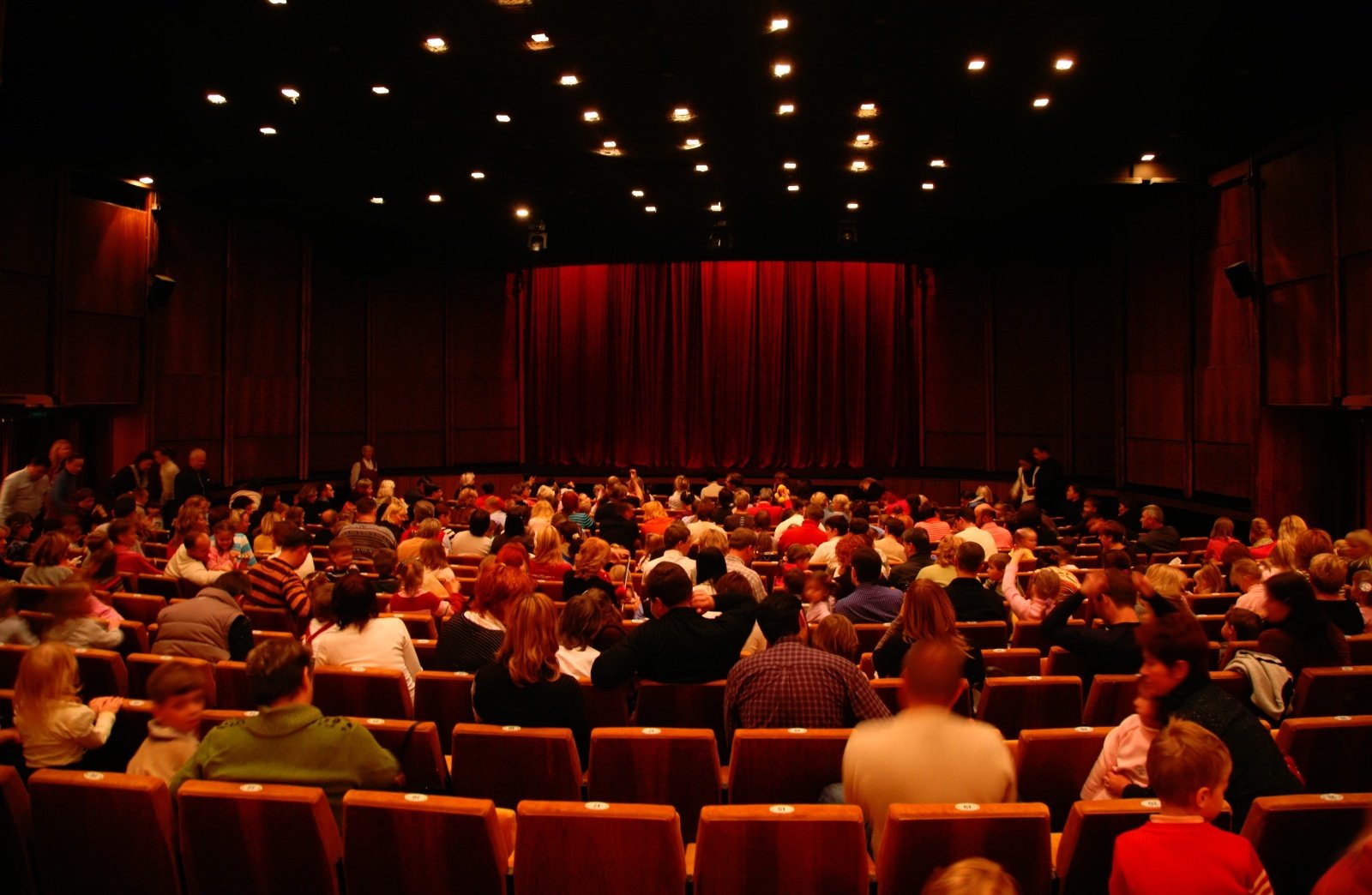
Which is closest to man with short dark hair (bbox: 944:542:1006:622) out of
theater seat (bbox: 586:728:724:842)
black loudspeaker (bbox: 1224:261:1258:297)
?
theater seat (bbox: 586:728:724:842)

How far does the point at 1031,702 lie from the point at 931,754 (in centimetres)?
154

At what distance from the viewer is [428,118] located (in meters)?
11.5

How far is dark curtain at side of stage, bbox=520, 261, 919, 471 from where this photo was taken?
20234 millimetres

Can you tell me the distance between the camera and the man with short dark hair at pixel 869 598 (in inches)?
229

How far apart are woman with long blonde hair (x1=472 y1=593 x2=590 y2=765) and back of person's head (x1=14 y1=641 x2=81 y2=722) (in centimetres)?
141

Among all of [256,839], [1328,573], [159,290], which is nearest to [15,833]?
[256,839]

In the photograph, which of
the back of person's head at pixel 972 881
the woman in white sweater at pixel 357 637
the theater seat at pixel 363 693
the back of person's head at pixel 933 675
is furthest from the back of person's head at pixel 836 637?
the back of person's head at pixel 972 881

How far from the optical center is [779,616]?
4.16 metres

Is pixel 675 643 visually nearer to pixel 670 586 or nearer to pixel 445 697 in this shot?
pixel 670 586

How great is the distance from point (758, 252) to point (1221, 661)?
13.8 meters

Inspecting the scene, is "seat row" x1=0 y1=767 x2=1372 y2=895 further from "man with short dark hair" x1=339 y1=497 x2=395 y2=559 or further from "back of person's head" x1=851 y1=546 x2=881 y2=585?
"man with short dark hair" x1=339 y1=497 x2=395 y2=559

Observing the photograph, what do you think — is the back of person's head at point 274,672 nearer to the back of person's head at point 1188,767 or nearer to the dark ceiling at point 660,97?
the back of person's head at point 1188,767

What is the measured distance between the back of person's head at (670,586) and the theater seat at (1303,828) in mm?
2252

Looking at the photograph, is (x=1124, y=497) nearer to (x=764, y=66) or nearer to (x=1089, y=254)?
(x=1089, y=254)
